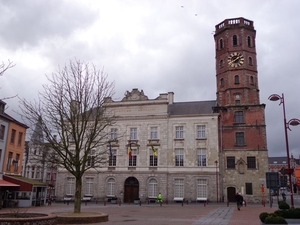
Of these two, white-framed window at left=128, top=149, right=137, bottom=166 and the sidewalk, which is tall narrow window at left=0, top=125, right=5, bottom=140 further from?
white-framed window at left=128, top=149, right=137, bottom=166

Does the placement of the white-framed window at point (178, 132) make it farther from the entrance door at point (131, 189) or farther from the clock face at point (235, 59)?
the clock face at point (235, 59)

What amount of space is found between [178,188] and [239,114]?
1361 centimetres

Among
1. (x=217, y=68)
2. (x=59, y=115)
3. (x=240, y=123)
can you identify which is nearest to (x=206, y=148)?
(x=240, y=123)

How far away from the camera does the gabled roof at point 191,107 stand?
47.0 meters

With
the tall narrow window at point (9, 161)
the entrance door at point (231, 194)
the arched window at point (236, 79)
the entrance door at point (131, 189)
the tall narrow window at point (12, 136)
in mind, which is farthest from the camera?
the arched window at point (236, 79)

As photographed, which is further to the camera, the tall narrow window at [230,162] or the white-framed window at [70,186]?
the white-framed window at [70,186]

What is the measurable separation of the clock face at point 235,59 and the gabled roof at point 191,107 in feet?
20.6

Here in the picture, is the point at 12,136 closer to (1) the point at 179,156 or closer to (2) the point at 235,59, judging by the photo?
(1) the point at 179,156

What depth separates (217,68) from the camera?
163 feet

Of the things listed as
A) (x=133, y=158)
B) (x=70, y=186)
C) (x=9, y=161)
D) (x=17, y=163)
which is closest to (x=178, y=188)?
(x=133, y=158)

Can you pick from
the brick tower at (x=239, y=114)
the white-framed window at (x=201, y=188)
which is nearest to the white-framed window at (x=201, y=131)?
the brick tower at (x=239, y=114)

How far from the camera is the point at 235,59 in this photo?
4706cm

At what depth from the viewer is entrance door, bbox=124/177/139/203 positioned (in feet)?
147

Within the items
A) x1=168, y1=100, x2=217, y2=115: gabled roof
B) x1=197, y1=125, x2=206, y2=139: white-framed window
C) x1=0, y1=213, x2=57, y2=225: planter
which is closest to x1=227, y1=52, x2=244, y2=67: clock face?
x1=168, y1=100, x2=217, y2=115: gabled roof
